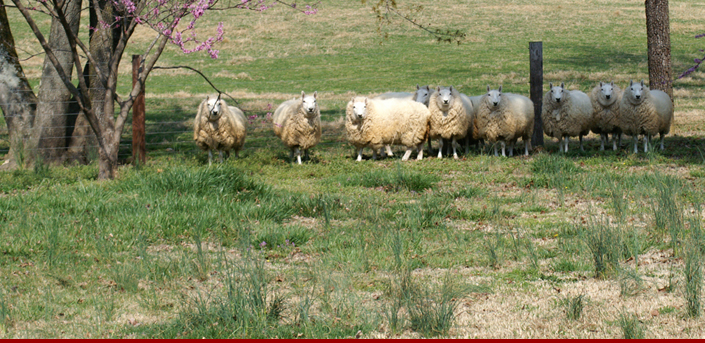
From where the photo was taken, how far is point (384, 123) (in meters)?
12.9

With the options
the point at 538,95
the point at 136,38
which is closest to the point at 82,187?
the point at 538,95

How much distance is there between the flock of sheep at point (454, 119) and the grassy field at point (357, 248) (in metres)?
0.49

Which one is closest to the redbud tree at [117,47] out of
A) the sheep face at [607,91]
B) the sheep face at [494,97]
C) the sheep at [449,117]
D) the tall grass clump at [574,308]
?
the sheep at [449,117]

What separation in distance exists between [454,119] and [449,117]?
104mm

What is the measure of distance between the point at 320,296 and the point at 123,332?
4.43 feet

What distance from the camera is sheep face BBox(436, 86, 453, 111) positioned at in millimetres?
13000

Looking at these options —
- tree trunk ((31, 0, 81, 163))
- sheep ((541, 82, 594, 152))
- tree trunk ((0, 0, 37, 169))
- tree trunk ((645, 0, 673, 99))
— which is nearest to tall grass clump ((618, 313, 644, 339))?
sheep ((541, 82, 594, 152))

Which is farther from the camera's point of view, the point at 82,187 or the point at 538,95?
the point at 538,95

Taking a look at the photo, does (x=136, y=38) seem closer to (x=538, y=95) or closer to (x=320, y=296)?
(x=538, y=95)

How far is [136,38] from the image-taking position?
40.3m

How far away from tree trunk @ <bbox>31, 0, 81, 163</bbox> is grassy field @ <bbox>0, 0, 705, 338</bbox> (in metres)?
1.33

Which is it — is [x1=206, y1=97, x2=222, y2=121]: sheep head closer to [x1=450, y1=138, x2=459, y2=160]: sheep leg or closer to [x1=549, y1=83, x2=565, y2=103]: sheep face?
[x1=450, y1=138, x2=459, y2=160]: sheep leg

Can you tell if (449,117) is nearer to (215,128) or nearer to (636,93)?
(636,93)

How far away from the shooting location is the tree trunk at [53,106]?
11664 mm
